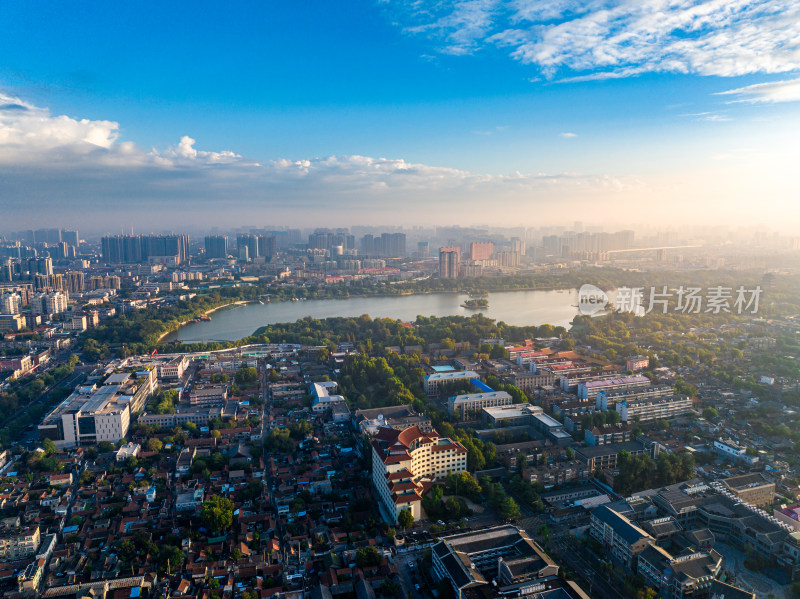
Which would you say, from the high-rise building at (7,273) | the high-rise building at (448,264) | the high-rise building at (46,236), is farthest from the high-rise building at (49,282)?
the high-rise building at (46,236)

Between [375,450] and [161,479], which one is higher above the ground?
[375,450]

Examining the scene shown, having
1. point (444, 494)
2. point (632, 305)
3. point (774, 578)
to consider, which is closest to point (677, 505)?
point (774, 578)

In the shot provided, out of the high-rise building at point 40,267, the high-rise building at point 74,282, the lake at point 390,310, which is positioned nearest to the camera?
the lake at point 390,310

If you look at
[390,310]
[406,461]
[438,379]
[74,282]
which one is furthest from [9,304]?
[406,461]

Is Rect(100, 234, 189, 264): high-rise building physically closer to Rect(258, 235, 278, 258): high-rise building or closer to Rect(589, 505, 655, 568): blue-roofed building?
Rect(258, 235, 278, 258): high-rise building

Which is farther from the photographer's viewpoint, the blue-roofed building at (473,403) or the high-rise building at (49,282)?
the high-rise building at (49,282)

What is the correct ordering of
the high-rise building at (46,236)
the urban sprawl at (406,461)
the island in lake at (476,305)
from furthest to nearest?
the high-rise building at (46,236), the island in lake at (476,305), the urban sprawl at (406,461)

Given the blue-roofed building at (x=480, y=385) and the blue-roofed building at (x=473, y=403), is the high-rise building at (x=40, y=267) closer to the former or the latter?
the blue-roofed building at (x=480, y=385)

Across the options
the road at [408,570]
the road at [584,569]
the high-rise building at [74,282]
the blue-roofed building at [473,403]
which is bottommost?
the road at [408,570]

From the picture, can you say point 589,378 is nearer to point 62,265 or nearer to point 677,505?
point 677,505
